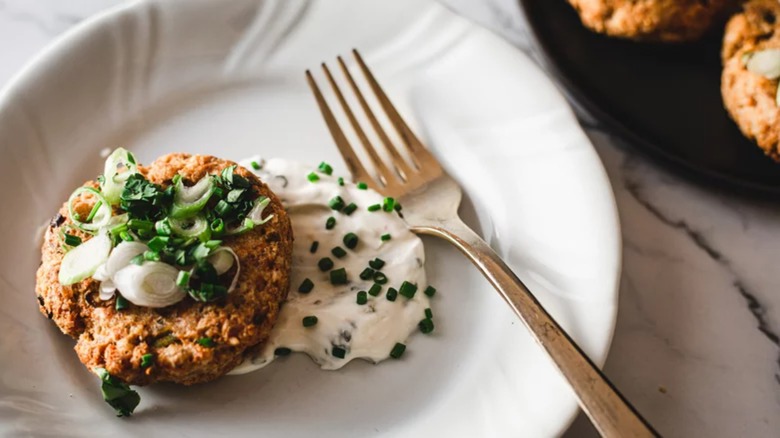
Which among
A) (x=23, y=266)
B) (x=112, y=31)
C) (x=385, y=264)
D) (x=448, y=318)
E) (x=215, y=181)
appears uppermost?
(x=112, y=31)

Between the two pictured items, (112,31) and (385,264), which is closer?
(385,264)

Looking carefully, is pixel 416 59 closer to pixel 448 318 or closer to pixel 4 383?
pixel 448 318

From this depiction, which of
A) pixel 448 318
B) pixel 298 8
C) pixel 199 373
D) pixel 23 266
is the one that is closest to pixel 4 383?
pixel 23 266

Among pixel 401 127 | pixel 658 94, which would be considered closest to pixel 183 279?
pixel 401 127

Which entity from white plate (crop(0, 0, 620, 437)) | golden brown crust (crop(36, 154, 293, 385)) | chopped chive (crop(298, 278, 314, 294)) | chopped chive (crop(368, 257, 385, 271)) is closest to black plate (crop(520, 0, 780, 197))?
white plate (crop(0, 0, 620, 437))

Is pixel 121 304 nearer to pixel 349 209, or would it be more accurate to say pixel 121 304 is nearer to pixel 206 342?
pixel 206 342

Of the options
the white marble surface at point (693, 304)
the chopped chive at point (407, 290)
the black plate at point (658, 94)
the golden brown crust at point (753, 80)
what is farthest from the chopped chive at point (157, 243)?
the golden brown crust at point (753, 80)

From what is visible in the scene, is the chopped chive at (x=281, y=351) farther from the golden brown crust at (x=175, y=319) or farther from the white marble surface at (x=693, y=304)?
the white marble surface at (x=693, y=304)
